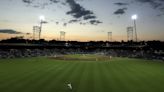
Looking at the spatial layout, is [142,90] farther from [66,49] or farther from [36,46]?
[66,49]

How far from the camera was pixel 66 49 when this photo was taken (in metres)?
103

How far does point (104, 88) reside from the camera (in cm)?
1880

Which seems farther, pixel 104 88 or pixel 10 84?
pixel 10 84

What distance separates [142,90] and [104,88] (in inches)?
132

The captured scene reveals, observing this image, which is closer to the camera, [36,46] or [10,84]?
[10,84]

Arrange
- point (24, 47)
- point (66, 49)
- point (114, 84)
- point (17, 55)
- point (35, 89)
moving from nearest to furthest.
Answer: point (35, 89) → point (114, 84) → point (17, 55) → point (24, 47) → point (66, 49)

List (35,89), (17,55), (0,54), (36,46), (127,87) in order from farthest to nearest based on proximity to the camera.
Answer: (36,46)
(17,55)
(0,54)
(127,87)
(35,89)

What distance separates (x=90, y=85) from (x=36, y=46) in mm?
63855

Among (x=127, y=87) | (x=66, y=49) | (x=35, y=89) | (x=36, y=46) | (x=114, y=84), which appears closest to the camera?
(x=35, y=89)

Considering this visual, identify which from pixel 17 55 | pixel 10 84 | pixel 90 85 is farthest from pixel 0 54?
pixel 90 85

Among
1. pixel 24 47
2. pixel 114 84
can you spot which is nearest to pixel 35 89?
pixel 114 84

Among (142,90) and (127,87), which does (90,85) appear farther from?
(142,90)

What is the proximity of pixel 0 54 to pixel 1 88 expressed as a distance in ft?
147

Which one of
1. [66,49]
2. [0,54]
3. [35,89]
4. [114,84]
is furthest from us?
[66,49]
